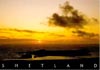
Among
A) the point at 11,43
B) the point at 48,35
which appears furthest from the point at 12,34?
the point at 48,35

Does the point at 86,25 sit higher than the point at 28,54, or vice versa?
the point at 86,25

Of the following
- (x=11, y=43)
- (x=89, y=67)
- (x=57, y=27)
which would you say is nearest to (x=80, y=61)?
(x=89, y=67)

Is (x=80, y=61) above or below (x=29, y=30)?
below

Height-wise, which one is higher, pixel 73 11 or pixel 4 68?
pixel 73 11

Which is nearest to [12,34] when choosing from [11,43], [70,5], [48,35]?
[11,43]

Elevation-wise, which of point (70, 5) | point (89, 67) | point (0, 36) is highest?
point (70, 5)

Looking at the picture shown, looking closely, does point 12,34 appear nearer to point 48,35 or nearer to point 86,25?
point 48,35

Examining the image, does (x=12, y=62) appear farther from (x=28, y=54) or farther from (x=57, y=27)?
(x=57, y=27)

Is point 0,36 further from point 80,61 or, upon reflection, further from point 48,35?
point 80,61
